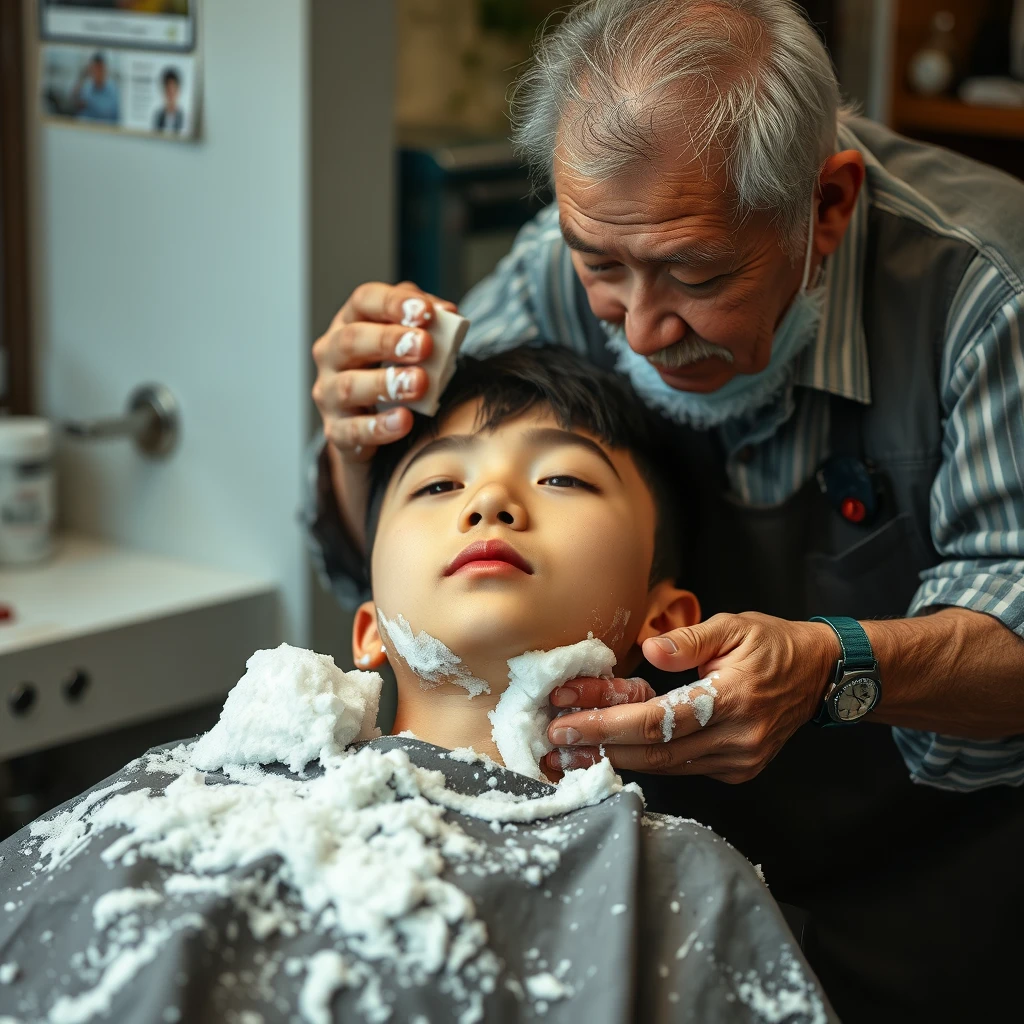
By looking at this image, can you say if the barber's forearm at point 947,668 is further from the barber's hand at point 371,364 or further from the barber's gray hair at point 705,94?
the barber's hand at point 371,364

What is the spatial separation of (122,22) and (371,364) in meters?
1.00

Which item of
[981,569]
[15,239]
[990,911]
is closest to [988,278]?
[981,569]

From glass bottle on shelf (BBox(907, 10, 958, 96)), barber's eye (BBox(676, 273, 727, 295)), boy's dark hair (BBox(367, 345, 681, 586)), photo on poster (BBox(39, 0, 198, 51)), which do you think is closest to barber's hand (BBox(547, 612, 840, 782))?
boy's dark hair (BBox(367, 345, 681, 586))

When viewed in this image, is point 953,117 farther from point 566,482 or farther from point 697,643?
point 697,643

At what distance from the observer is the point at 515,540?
4.19ft

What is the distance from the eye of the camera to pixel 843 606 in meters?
1.57

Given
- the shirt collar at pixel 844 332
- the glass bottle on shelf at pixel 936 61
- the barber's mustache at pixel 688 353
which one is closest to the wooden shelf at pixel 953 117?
the glass bottle on shelf at pixel 936 61

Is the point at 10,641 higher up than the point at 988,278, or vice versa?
the point at 988,278

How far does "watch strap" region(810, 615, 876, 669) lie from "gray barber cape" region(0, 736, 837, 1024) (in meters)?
0.26

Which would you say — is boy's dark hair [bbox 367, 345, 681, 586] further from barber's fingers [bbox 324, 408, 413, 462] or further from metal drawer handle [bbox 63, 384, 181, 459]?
metal drawer handle [bbox 63, 384, 181, 459]

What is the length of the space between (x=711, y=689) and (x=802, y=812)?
0.51 metres

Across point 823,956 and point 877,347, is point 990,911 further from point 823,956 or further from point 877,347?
point 877,347

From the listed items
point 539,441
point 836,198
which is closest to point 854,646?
point 539,441

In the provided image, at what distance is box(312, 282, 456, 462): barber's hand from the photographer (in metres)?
1.45
